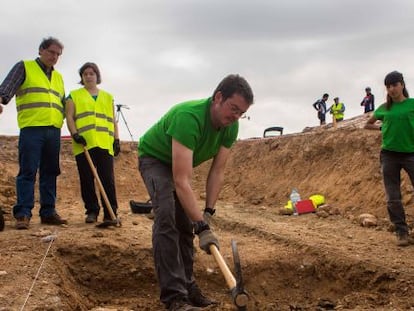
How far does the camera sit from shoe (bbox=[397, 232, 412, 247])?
4.92 meters

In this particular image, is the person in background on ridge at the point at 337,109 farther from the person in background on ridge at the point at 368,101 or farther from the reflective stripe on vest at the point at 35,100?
the reflective stripe on vest at the point at 35,100

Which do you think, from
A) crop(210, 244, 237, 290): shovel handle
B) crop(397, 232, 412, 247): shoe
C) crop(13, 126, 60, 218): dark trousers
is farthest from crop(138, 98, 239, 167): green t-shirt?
crop(397, 232, 412, 247): shoe

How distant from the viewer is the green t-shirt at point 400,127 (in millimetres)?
4891

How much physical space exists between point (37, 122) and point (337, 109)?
448 inches

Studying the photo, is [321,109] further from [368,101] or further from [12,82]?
[12,82]

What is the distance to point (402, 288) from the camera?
3.81 metres

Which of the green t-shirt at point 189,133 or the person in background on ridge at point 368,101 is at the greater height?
the person in background on ridge at point 368,101

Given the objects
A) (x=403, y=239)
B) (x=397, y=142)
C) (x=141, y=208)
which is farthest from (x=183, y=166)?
(x=141, y=208)

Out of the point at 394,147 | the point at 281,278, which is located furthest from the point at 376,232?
the point at 281,278

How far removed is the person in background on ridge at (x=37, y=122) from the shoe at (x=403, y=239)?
372 centimetres

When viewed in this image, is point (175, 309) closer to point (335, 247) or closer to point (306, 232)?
point (335, 247)

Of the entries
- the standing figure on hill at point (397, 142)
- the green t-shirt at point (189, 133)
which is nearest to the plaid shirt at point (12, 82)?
the green t-shirt at point (189, 133)

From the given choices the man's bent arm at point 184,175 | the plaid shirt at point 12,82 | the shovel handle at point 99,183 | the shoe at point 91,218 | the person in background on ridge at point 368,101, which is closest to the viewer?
the man's bent arm at point 184,175

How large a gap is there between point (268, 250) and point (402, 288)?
1568 mm
